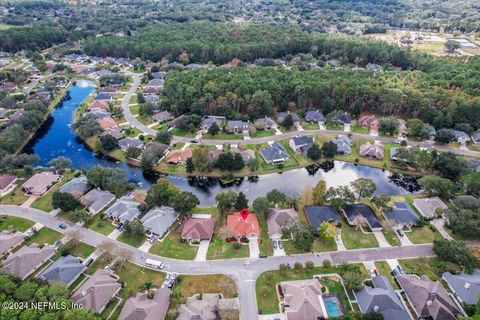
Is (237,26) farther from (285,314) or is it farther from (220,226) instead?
(285,314)

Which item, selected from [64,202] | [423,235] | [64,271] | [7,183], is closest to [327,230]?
[423,235]

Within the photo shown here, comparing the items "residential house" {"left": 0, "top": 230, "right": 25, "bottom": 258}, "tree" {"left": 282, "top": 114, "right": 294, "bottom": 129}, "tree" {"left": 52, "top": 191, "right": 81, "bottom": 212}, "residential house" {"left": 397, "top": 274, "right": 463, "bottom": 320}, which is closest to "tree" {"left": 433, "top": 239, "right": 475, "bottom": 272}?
"residential house" {"left": 397, "top": 274, "right": 463, "bottom": 320}

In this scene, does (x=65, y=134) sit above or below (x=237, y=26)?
below

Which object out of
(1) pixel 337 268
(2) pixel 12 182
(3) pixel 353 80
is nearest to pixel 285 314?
(1) pixel 337 268

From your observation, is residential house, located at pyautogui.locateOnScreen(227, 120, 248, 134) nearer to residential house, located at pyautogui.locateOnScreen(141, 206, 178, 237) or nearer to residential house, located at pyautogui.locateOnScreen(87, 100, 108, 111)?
residential house, located at pyautogui.locateOnScreen(141, 206, 178, 237)

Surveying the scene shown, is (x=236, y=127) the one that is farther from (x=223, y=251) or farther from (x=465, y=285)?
(x=465, y=285)
